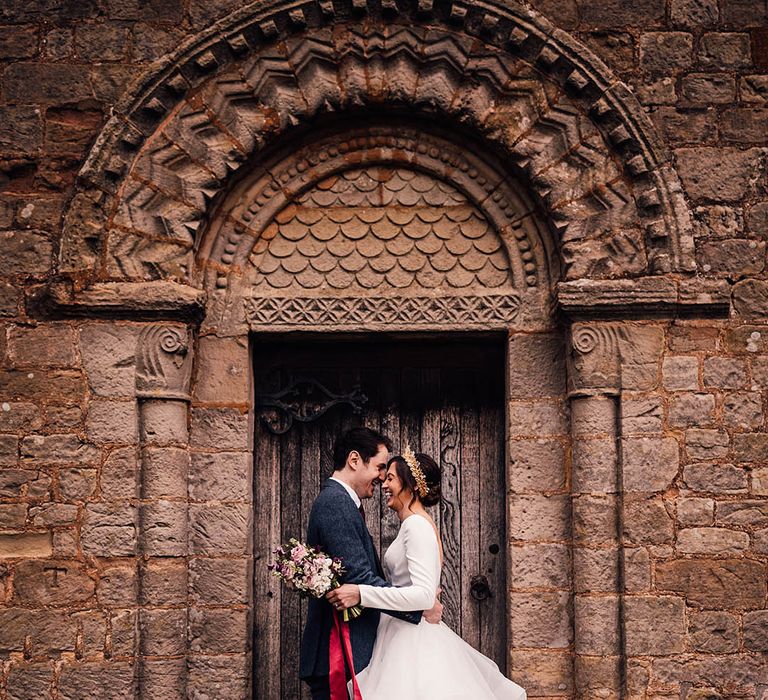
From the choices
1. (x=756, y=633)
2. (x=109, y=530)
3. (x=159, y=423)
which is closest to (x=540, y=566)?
(x=756, y=633)

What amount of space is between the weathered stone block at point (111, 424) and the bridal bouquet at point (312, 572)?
43.4 inches

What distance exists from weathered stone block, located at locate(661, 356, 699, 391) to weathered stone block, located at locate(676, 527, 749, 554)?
28.9 inches

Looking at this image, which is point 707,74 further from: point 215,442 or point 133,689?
point 133,689

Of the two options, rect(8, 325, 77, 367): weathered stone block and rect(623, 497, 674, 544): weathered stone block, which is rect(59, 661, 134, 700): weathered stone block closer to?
rect(8, 325, 77, 367): weathered stone block

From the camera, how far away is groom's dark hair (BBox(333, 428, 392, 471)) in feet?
17.0

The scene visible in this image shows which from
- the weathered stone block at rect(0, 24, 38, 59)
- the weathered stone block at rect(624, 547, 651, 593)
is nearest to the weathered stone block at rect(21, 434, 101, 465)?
the weathered stone block at rect(0, 24, 38, 59)

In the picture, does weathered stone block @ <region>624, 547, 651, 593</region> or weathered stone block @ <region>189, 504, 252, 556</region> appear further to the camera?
weathered stone block @ <region>189, 504, 252, 556</region>

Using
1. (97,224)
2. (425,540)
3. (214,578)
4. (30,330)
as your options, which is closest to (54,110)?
(97,224)

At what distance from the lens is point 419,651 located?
16.1 ft

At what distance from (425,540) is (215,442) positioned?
4.39 ft

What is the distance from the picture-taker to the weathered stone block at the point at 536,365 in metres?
5.64

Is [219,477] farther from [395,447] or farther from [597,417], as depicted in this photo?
[597,417]

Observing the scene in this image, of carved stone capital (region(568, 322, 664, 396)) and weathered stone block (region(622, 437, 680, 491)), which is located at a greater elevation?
carved stone capital (region(568, 322, 664, 396))

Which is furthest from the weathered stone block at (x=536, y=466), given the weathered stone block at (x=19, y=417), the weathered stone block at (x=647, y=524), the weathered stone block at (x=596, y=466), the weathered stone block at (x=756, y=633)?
the weathered stone block at (x=19, y=417)
